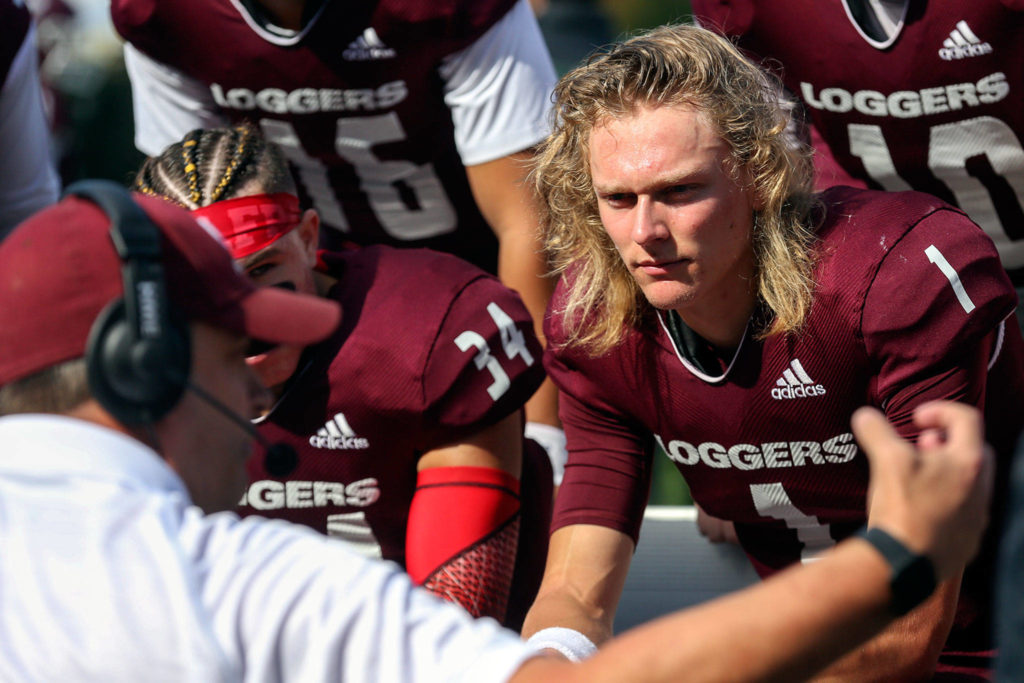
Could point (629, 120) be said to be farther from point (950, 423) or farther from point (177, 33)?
point (177, 33)

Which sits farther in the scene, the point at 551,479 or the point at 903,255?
the point at 551,479

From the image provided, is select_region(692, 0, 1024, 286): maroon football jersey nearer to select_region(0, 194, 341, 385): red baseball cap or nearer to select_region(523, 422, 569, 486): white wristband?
select_region(523, 422, 569, 486): white wristband

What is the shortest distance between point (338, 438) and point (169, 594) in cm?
125

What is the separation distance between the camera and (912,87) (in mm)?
2744

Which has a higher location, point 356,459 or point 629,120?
point 629,120

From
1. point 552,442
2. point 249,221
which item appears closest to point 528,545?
point 552,442

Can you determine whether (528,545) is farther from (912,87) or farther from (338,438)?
(912,87)

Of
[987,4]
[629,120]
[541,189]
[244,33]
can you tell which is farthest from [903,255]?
[244,33]

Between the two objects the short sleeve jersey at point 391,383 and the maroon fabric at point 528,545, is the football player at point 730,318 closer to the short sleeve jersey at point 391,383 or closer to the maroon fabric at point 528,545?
the short sleeve jersey at point 391,383

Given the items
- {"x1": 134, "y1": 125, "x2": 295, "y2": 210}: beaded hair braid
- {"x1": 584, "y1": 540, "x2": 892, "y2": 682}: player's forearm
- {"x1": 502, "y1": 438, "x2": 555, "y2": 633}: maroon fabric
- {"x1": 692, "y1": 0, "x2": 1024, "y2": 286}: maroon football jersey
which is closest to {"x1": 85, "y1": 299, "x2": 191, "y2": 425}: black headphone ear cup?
{"x1": 584, "y1": 540, "x2": 892, "y2": 682}: player's forearm

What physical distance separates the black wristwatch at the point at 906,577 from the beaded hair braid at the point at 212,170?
151 centimetres

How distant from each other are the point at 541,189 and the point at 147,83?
3.96ft

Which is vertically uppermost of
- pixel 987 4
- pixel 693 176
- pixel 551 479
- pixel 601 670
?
pixel 601 670

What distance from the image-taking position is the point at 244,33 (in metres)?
2.94
